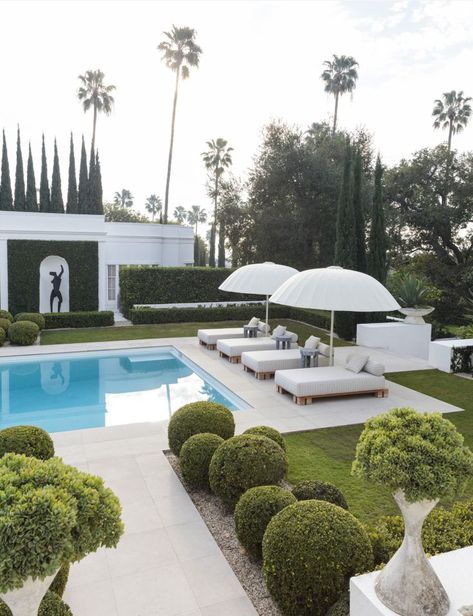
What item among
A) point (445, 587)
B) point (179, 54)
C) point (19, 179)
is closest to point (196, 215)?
point (179, 54)

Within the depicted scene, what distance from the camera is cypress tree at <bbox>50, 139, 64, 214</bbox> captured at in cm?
3553

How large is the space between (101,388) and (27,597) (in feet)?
38.7

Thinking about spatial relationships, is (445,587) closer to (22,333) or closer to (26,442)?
(26,442)

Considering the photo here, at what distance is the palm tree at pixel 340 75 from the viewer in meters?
47.4

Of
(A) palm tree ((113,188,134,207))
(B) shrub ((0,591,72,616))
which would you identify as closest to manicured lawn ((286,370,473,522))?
(B) shrub ((0,591,72,616))

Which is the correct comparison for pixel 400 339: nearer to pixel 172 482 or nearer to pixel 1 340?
pixel 172 482

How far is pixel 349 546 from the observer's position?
15.1 ft

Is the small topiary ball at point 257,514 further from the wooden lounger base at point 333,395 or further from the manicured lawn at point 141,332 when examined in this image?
the manicured lawn at point 141,332

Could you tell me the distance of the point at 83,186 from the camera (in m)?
36.0

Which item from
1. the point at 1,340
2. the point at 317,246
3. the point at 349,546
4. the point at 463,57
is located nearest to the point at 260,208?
the point at 317,246

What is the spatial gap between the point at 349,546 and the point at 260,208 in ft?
80.1

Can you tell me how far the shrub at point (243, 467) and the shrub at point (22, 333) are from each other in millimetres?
14028

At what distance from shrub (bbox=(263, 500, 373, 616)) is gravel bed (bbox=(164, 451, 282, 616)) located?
40cm

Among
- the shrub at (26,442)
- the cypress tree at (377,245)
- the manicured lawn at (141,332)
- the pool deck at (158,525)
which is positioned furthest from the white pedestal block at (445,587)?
the cypress tree at (377,245)
